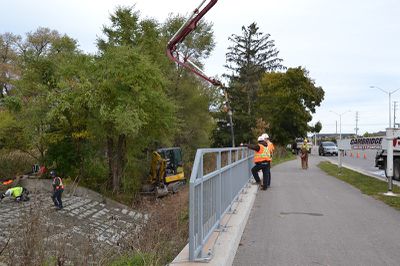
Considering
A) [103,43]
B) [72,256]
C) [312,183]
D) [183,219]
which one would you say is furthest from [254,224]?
[103,43]

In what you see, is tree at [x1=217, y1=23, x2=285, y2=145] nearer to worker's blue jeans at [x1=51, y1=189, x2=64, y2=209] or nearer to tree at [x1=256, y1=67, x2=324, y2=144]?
tree at [x1=256, y1=67, x2=324, y2=144]

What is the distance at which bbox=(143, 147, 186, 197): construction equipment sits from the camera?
1032 inches

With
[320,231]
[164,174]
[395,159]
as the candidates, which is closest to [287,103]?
[164,174]

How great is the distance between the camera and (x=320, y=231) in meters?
8.68

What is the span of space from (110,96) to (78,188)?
5.34m

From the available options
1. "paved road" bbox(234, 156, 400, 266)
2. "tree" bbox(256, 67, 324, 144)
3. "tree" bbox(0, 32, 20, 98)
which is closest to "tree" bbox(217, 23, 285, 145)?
"tree" bbox(256, 67, 324, 144)

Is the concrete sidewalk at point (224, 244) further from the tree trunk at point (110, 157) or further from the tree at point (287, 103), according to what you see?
the tree at point (287, 103)

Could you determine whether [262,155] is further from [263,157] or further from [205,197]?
[205,197]

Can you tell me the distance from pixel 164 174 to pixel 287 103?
3943 cm

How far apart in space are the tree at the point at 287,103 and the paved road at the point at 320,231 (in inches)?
1932

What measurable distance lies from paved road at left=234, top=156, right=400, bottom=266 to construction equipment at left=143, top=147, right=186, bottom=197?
1271 cm

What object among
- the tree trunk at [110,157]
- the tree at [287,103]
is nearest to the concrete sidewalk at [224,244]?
the tree trunk at [110,157]

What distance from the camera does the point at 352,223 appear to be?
31.3 ft

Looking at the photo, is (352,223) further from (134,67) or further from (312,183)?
(134,67)
